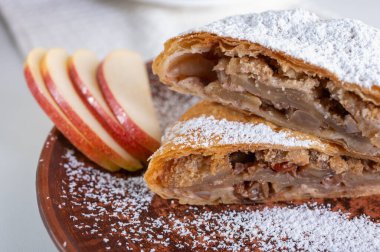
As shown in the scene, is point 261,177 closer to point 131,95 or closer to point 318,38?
point 318,38

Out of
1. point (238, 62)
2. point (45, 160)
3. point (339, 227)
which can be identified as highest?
point (238, 62)

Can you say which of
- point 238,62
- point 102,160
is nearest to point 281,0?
point 238,62

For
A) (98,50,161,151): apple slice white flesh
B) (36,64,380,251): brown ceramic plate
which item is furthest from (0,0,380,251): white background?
(98,50,161,151): apple slice white flesh

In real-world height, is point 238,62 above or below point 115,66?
above

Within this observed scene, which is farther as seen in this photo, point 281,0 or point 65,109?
point 281,0

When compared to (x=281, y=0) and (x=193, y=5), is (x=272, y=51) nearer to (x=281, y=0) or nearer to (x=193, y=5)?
(x=193, y=5)
